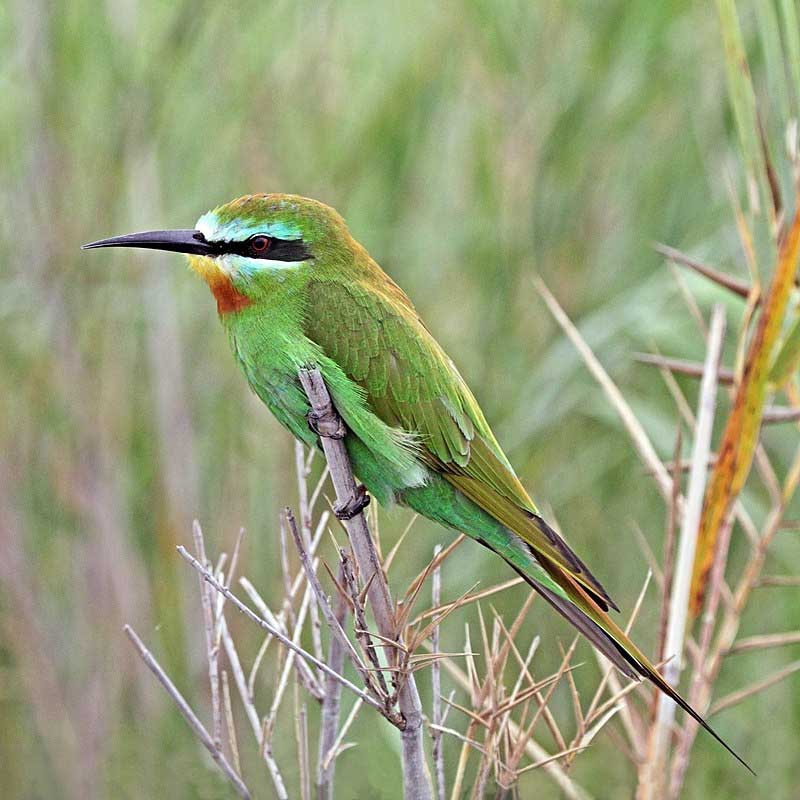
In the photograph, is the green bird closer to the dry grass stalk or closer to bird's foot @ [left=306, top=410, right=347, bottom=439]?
bird's foot @ [left=306, top=410, right=347, bottom=439]

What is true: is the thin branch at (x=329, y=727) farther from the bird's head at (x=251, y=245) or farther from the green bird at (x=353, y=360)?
the bird's head at (x=251, y=245)

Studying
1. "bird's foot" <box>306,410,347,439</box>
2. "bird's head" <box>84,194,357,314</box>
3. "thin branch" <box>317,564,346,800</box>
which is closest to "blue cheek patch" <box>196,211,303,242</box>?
"bird's head" <box>84,194,357,314</box>

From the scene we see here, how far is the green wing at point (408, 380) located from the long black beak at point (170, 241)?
18 centimetres

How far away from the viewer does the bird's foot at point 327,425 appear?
1497mm

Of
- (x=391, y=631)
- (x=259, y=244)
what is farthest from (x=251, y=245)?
(x=391, y=631)

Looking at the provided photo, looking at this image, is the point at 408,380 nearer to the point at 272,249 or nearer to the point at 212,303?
the point at 272,249

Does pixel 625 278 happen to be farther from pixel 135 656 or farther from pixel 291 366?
pixel 135 656

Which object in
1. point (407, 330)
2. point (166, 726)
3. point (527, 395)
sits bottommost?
point (166, 726)

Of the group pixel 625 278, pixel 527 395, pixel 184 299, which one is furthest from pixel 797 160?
pixel 184 299

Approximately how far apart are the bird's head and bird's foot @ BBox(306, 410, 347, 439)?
0.24 metres

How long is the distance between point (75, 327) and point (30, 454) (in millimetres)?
320

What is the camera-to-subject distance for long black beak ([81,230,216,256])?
5.50ft

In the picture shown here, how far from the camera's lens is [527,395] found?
7.68 ft

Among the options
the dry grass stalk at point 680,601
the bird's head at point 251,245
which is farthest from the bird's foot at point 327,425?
the dry grass stalk at point 680,601
